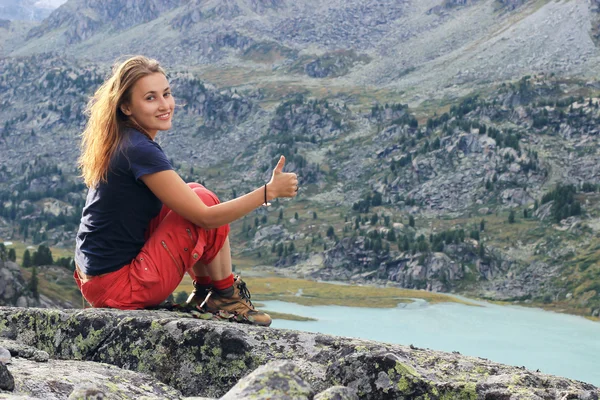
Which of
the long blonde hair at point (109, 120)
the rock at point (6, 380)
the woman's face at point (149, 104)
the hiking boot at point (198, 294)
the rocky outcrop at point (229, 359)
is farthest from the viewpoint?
the hiking boot at point (198, 294)

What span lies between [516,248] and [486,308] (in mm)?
33272

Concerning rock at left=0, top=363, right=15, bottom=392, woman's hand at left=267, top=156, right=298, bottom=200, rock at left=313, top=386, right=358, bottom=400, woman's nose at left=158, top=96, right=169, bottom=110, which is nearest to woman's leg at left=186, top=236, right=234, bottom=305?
woman's hand at left=267, top=156, right=298, bottom=200

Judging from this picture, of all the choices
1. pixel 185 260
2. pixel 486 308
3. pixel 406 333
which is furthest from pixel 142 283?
pixel 486 308

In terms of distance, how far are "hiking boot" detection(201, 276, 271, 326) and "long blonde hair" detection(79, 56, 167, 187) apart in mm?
2538

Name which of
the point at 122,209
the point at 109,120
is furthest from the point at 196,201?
the point at 109,120

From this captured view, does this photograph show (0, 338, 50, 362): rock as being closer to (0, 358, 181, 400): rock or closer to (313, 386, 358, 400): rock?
(0, 358, 181, 400): rock

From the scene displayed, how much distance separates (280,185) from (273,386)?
5429mm

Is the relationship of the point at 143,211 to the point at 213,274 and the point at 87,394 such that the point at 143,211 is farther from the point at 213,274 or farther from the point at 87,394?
the point at 87,394

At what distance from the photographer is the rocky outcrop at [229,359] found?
7.85m

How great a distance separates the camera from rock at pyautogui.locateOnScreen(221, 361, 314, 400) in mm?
5676

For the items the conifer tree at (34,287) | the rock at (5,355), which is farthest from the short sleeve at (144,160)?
the conifer tree at (34,287)

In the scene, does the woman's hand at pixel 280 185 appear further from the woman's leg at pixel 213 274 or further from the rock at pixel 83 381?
the rock at pixel 83 381

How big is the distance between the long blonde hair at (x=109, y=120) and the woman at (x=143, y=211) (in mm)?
15

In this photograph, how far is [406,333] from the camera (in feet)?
420
